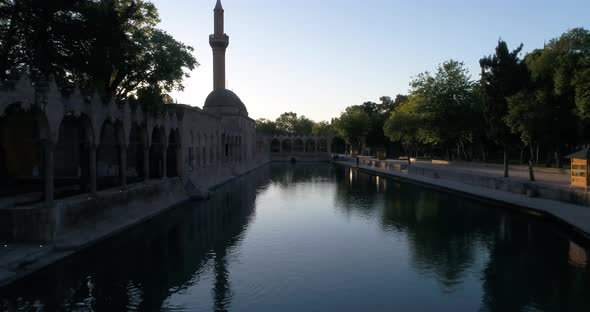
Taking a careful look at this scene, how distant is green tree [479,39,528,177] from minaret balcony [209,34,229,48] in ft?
146

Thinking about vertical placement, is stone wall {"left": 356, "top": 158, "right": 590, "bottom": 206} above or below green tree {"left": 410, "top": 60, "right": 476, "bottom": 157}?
below

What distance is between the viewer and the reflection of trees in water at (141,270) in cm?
1192

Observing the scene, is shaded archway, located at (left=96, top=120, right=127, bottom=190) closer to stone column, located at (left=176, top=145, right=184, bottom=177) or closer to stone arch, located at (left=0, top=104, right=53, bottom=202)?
stone column, located at (left=176, top=145, right=184, bottom=177)

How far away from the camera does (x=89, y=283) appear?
1321cm

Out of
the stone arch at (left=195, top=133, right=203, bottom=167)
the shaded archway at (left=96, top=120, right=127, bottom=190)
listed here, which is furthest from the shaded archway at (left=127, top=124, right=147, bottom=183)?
the stone arch at (left=195, top=133, right=203, bottom=167)

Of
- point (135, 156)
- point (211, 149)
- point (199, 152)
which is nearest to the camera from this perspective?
point (135, 156)

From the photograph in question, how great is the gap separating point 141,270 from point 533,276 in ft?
42.9

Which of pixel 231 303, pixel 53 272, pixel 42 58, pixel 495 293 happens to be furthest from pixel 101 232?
pixel 495 293

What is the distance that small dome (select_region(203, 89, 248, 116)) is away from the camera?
7069cm

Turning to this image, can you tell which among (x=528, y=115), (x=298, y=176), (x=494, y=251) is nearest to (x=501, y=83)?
(x=528, y=115)

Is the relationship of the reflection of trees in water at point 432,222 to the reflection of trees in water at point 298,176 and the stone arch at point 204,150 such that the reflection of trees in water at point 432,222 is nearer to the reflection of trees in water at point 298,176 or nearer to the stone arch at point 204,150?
the reflection of trees in water at point 298,176

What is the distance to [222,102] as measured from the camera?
71875mm

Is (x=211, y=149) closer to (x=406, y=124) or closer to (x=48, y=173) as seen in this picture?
(x=406, y=124)

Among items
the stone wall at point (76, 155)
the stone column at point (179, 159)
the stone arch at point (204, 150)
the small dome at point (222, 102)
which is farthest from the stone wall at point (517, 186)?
the small dome at point (222, 102)
